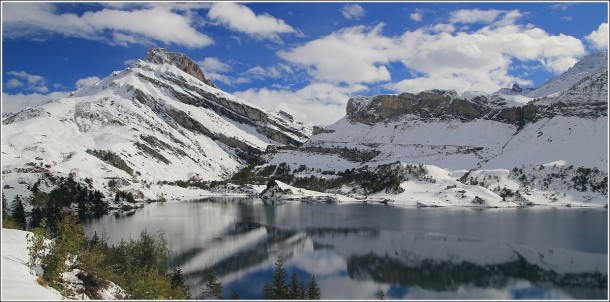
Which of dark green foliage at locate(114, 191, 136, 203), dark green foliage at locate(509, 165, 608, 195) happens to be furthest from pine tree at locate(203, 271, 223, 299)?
dark green foliage at locate(509, 165, 608, 195)

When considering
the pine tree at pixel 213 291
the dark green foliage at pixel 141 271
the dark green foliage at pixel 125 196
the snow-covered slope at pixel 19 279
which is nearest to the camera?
the snow-covered slope at pixel 19 279

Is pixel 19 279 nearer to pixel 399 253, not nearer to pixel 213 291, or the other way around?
pixel 213 291

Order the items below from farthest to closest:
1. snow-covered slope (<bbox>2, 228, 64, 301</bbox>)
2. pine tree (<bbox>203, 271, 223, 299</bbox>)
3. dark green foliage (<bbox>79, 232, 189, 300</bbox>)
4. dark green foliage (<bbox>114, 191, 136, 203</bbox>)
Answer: dark green foliage (<bbox>114, 191, 136, 203</bbox>) < pine tree (<bbox>203, 271, 223, 299</bbox>) < dark green foliage (<bbox>79, 232, 189, 300</bbox>) < snow-covered slope (<bbox>2, 228, 64, 301</bbox>)

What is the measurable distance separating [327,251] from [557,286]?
36.3 meters

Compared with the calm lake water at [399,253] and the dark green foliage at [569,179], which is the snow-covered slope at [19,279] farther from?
the dark green foliage at [569,179]

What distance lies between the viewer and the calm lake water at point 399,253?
2301 inches

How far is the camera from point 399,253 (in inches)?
3108

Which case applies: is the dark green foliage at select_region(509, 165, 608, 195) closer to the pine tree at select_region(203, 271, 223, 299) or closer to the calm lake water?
the calm lake water

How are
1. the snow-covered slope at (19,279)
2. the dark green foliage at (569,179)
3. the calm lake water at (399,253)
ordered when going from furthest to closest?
the dark green foliage at (569,179), the calm lake water at (399,253), the snow-covered slope at (19,279)

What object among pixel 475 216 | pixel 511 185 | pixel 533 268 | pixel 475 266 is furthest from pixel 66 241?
pixel 511 185

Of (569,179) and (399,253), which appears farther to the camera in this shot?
(569,179)

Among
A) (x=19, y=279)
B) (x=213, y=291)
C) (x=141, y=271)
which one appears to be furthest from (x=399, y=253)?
(x=19, y=279)

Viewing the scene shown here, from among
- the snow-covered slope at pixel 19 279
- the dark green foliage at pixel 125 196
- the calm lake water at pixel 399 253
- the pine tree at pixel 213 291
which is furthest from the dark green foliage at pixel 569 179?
the snow-covered slope at pixel 19 279

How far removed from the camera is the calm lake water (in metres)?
58.4
